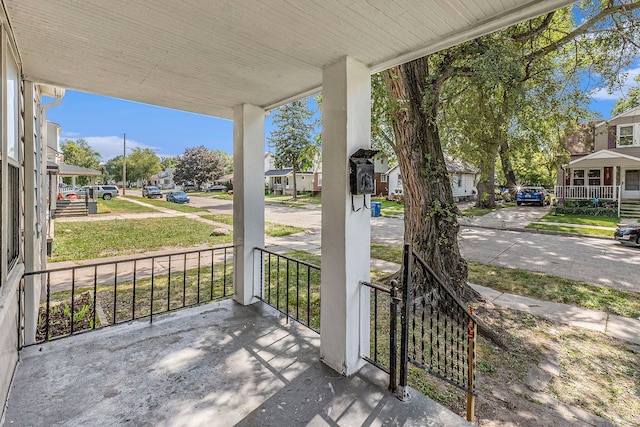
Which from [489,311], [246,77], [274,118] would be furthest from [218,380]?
[274,118]

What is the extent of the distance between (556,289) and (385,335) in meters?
3.66

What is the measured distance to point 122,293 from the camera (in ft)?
16.4

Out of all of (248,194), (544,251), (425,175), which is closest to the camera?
(248,194)

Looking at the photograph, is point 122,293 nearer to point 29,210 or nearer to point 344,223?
point 29,210

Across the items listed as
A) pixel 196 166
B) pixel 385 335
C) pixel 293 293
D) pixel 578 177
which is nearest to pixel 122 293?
pixel 293 293

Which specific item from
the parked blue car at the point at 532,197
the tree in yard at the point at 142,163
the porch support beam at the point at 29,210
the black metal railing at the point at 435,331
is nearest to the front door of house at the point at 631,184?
the parked blue car at the point at 532,197

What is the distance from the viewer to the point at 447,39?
208 centimetres

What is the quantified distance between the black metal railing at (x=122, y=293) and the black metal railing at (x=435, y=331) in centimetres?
236

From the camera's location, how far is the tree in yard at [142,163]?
45.8 meters

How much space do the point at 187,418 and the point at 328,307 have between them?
1.25 metres

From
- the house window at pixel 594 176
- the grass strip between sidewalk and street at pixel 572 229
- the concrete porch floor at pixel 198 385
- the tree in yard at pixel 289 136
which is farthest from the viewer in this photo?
the tree in yard at pixel 289 136

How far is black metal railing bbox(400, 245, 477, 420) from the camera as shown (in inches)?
86.4

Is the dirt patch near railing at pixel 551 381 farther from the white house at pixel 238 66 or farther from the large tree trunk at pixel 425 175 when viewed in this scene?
the white house at pixel 238 66

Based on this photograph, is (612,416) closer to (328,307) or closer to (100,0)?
(328,307)
